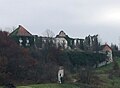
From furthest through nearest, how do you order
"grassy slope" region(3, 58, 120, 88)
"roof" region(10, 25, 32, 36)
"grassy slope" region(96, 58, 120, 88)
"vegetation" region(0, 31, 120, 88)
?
"roof" region(10, 25, 32, 36), "grassy slope" region(96, 58, 120, 88), "vegetation" region(0, 31, 120, 88), "grassy slope" region(3, 58, 120, 88)

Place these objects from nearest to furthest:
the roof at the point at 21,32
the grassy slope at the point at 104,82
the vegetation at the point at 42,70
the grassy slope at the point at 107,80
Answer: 1. the grassy slope at the point at 104,82
2. the vegetation at the point at 42,70
3. the grassy slope at the point at 107,80
4. the roof at the point at 21,32

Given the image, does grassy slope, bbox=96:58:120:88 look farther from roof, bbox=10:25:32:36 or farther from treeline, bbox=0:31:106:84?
roof, bbox=10:25:32:36

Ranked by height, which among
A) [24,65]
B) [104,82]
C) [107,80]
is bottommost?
[104,82]

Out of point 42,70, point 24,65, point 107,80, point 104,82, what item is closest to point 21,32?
point 107,80

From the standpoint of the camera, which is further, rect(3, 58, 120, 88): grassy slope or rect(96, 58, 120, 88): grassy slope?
rect(96, 58, 120, 88): grassy slope

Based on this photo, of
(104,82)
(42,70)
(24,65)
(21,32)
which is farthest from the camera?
(21,32)

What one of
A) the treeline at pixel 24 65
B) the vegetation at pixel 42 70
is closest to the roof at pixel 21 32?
the vegetation at pixel 42 70

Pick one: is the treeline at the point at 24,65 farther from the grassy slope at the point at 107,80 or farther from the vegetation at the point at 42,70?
the grassy slope at the point at 107,80

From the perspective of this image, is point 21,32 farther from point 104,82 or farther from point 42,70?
point 104,82

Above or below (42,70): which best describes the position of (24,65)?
above

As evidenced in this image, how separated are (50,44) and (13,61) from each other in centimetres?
1704

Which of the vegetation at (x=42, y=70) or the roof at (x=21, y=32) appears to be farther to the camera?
the roof at (x=21, y=32)

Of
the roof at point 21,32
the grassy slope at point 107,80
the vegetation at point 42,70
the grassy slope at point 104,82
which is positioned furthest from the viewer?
the roof at point 21,32

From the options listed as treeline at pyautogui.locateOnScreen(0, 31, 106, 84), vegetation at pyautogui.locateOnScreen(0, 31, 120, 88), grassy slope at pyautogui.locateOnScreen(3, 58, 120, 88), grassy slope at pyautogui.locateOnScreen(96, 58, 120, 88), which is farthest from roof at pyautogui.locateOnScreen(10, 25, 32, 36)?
grassy slope at pyautogui.locateOnScreen(96, 58, 120, 88)
